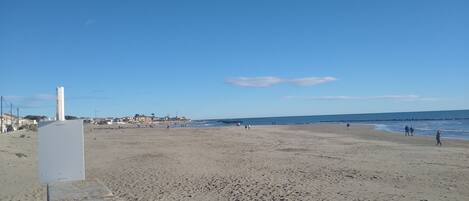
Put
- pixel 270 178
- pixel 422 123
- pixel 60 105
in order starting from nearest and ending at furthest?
1. pixel 60 105
2. pixel 270 178
3. pixel 422 123

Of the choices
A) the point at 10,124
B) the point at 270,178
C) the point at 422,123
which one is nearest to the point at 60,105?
the point at 270,178

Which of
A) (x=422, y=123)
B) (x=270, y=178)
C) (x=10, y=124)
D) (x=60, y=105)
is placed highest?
(x=10, y=124)

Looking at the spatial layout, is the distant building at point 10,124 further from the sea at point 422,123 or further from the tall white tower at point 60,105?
the tall white tower at point 60,105

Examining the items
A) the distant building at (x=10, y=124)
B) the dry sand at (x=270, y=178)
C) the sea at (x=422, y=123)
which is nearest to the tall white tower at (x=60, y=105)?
the dry sand at (x=270, y=178)

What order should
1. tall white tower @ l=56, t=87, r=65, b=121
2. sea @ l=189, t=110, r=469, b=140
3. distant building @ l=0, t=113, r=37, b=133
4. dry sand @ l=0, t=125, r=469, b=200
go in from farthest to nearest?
distant building @ l=0, t=113, r=37, b=133
sea @ l=189, t=110, r=469, b=140
dry sand @ l=0, t=125, r=469, b=200
tall white tower @ l=56, t=87, r=65, b=121

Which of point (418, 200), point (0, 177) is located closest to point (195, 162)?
point (0, 177)

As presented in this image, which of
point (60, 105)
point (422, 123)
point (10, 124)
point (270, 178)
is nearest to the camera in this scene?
point (60, 105)

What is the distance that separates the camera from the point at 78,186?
15.0ft

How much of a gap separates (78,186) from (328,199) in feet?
23.5

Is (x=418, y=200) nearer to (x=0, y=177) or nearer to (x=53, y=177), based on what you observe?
(x=53, y=177)

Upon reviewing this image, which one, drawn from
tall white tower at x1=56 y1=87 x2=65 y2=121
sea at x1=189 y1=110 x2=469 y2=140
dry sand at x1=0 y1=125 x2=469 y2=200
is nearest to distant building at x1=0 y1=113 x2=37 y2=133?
sea at x1=189 y1=110 x2=469 y2=140

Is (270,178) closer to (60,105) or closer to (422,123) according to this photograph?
(60,105)

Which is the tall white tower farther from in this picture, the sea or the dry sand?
the sea

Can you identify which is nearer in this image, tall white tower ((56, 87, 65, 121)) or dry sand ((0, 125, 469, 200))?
tall white tower ((56, 87, 65, 121))
